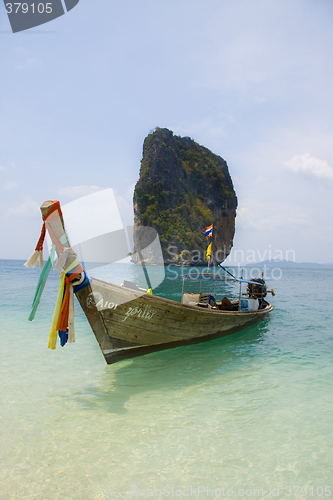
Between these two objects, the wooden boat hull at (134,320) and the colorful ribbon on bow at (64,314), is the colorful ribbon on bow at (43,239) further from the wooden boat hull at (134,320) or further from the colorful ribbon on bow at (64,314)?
the wooden boat hull at (134,320)

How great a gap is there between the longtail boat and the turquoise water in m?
0.53

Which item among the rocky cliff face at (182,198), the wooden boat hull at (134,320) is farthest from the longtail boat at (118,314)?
the rocky cliff face at (182,198)

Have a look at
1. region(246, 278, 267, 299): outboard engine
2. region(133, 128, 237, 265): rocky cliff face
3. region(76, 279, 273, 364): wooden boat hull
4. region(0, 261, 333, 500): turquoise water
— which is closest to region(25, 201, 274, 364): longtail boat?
region(76, 279, 273, 364): wooden boat hull

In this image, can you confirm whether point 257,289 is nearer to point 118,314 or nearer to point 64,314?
point 118,314

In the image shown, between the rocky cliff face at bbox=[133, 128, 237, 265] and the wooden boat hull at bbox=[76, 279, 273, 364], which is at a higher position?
the rocky cliff face at bbox=[133, 128, 237, 265]

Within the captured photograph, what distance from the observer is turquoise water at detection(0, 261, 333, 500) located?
346 cm

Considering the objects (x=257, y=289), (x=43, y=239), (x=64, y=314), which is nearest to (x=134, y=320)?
(x=64, y=314)

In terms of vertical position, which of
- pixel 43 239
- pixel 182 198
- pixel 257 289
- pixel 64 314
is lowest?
pixel 257 289

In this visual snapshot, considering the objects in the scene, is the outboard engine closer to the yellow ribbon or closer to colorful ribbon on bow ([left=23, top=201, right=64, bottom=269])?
the yellow ribbon

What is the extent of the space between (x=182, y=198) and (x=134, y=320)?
72474 millimetres

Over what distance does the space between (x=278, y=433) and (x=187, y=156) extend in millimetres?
85939

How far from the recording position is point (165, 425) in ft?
14.9

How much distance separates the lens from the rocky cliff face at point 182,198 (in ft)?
236

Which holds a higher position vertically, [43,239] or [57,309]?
[43,239]
